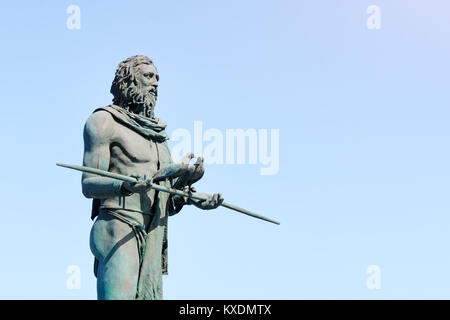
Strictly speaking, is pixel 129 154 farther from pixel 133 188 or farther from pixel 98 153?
pixel 133 188

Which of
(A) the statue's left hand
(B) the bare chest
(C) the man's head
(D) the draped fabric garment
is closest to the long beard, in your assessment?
(C) the man's head

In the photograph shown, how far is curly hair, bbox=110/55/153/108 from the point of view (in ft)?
78.9

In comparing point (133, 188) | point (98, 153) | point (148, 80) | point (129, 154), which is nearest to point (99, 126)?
point (98, 153)

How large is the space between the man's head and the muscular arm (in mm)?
520

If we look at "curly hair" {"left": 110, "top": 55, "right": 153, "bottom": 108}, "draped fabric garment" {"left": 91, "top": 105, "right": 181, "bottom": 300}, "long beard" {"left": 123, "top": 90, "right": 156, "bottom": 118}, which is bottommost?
"draped fabric garment" {"left": 91, "top": 105, "right": 181, "bottom": 300}

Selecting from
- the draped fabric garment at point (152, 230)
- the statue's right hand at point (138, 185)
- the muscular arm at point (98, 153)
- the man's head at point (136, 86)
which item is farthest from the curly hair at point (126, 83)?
the statue's right hand at point (138, 185)

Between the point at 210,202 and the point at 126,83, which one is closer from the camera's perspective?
the point at 210,202

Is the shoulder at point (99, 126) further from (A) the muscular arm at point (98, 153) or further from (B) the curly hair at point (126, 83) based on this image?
(B) the curly hair at point (126, 83)

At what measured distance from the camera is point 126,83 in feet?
79.0

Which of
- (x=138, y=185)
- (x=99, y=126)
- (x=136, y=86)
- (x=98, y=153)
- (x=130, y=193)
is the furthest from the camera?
(x=136, y=86)

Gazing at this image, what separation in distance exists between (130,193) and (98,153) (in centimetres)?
82

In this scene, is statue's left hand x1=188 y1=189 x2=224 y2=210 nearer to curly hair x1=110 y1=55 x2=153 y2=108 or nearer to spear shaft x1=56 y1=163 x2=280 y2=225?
spear shaft x1=56 y1=163 x2=280 y2=225
